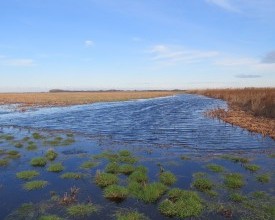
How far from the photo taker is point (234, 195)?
40.0 ft

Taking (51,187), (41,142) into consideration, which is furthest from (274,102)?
(51,187)

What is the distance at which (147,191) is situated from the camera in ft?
41.1

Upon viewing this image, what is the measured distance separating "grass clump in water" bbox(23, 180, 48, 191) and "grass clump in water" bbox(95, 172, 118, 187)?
7.91ft

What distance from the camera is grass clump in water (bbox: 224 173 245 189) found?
13.5 m

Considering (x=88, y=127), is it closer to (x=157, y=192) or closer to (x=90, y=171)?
(x=90, y=171)

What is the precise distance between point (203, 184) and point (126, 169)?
428 centimetres

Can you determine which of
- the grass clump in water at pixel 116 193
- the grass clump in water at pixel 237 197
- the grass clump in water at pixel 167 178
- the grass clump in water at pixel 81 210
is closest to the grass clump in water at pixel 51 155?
the grass clump in water at pixel 116 193

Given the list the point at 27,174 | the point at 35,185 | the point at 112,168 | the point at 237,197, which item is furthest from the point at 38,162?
the point at 237,197

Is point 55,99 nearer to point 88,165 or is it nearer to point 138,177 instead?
point 88,165

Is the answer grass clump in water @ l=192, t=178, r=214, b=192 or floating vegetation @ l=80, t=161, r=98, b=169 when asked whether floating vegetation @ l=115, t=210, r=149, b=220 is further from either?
floating vegetation @ l=80, t=161, r=98, b=169

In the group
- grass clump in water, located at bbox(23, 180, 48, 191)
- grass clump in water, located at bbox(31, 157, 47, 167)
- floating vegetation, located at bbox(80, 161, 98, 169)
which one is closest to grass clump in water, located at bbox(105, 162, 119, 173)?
floating vegetation, located at bbox(80, 161, 98, 169)

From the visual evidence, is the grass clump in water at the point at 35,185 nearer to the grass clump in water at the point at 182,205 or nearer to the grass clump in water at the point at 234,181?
the grass clump in water at the point at 182,205

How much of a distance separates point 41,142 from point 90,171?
9.53 metres

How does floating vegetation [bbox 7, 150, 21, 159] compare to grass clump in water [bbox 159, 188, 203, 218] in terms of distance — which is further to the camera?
floating vegetation [bbox 7, 150, 21, 159]
